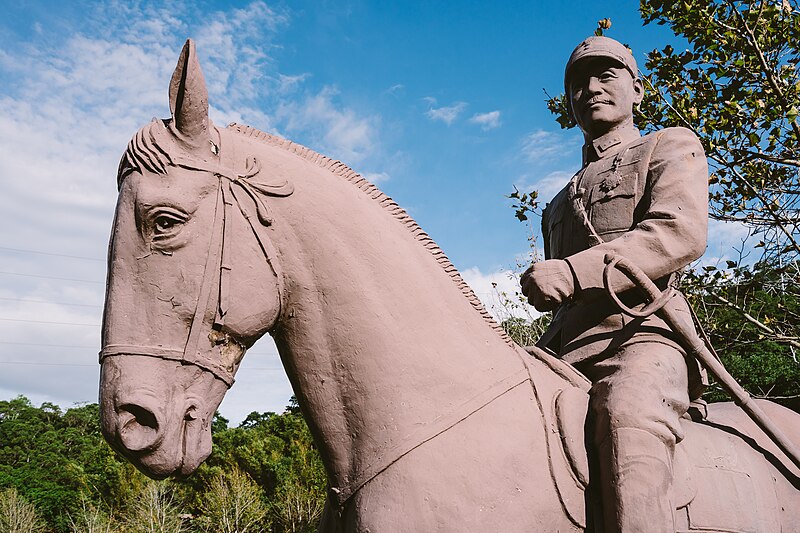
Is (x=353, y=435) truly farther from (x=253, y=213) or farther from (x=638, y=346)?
(x=638, y=346)

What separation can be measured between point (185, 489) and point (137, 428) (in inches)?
1245

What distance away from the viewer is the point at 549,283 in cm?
251

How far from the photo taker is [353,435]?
6.80ft

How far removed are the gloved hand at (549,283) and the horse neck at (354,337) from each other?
1.45 ft

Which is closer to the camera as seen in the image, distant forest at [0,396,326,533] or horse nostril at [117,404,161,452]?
horse nostril at [117,404,161,452]

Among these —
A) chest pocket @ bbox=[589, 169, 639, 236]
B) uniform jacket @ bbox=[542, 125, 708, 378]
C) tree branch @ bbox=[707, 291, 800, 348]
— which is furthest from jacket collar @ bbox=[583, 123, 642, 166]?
tree branch @ bbox=[707, 291, 800, 348]

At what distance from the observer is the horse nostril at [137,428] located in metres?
1.87

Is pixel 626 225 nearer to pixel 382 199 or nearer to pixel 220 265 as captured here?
pixel 382 199

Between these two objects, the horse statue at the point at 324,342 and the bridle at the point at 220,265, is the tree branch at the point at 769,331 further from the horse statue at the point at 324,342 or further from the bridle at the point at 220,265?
the bridle at the point at 220,265

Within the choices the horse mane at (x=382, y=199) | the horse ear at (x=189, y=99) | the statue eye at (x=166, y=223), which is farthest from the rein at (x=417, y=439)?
the horse ear at (x=189, y=99)

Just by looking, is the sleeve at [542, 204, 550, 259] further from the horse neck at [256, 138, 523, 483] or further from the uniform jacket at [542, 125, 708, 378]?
the horse neck at [256, 138, 523, 483]

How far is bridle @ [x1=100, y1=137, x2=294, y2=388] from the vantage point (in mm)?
1952

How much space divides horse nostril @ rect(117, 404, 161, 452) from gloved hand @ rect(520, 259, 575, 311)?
136 centimetres

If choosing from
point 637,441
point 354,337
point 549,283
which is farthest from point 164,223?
point 637,441
